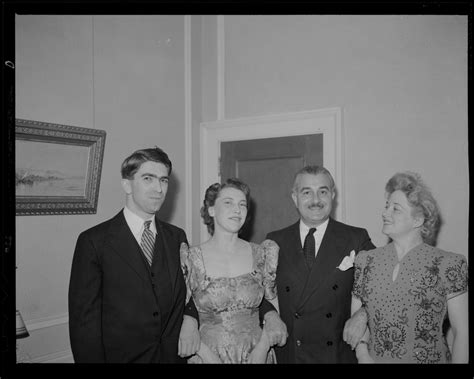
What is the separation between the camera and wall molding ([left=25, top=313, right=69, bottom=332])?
1.79 meters

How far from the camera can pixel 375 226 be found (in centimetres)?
208

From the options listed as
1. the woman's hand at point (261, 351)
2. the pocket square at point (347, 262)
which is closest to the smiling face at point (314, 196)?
the pocket square at point (347, 262)

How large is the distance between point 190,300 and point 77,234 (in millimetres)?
562

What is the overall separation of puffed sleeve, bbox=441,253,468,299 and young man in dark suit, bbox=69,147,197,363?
961mm

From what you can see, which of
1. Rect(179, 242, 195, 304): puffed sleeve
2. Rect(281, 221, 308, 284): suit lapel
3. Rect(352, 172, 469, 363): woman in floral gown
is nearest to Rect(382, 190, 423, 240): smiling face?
Rect(352, 172, 469, 363): woman in floral gown

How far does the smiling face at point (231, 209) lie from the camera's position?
5.49ft

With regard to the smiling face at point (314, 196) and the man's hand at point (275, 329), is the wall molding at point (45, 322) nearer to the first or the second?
the man's hand at point (275, 329)

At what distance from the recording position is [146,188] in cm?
169

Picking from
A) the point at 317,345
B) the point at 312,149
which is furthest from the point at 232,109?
the point at 317,345

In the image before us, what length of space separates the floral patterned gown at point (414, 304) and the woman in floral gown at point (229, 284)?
396mm

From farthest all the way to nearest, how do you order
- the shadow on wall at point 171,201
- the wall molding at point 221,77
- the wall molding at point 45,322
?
1. the wall molding at point 221,77
2. the shadow on wall at point 171,201
3. the wall molding at point 45,322

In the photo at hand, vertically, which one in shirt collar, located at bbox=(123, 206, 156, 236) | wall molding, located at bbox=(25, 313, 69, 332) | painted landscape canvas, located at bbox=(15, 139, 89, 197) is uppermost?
painted landscape canvas, located at bbox=(15, 139, 89, 197)

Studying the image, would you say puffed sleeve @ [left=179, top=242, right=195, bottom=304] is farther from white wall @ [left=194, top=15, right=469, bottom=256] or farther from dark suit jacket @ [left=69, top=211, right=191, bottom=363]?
white wall @ [left=194, top=15, right=469, bottom=256]
